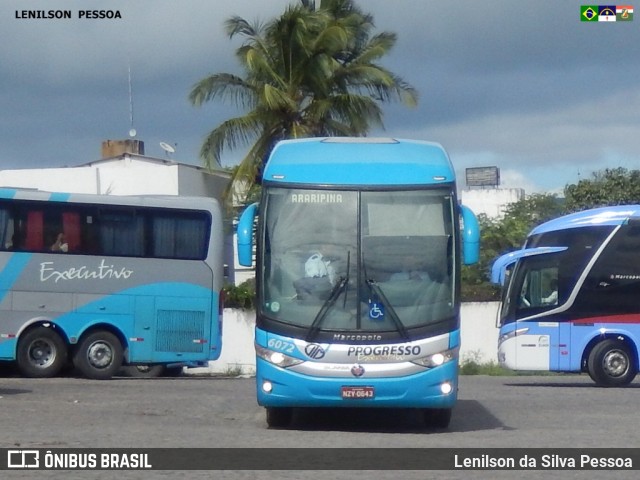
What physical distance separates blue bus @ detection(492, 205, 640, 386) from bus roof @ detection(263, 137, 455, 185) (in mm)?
8513

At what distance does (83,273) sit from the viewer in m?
22.6

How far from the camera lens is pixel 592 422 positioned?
48.1 feet

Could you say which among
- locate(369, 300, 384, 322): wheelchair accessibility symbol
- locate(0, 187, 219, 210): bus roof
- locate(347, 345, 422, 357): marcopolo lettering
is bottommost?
locate(347, 345, 422, 357): marcopolo lettering

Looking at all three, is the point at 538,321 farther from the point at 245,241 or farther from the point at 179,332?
the point at 245,241

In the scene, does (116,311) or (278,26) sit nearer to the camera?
(116,311)

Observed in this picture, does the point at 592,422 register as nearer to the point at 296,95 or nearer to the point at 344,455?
the point at 344,455

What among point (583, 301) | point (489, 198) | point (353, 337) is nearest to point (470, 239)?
point (353, 337)

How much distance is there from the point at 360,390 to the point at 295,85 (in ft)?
64.6

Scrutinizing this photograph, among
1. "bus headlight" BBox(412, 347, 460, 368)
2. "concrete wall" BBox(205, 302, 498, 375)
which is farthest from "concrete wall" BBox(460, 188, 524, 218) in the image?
"bus headlight" BBox(412, 347, 460, 368)

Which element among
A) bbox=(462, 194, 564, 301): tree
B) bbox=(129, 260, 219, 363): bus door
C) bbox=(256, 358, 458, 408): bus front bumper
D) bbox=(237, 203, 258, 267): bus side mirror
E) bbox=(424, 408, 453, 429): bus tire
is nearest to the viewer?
bbox=(256, 358, 458, 408): bus front bumper

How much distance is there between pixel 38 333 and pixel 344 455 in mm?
12907

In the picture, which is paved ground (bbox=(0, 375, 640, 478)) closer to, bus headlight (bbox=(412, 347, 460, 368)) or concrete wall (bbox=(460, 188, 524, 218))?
bus headlight (bbox=(412, 347, 460, 368))

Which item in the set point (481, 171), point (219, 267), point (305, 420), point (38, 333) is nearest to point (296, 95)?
point (219, 267)

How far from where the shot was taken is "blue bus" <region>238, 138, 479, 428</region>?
42.1ft
